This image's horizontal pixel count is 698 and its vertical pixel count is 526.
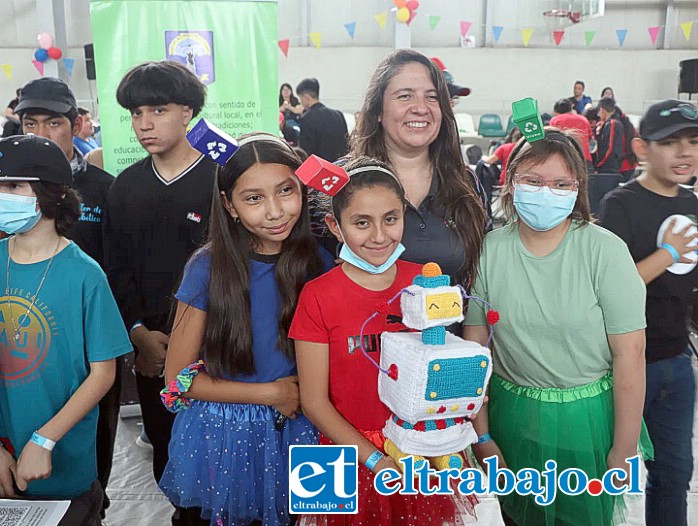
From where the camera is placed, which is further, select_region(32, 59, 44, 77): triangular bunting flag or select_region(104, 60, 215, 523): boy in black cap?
select_region(32, 59, 44, 77): triangular bunting flag

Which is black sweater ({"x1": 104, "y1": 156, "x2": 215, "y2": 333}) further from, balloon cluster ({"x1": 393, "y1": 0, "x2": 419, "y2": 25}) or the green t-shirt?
balloon cluster ({"x1": 393, "y1": 0, "x2": 419, "y2": 25})

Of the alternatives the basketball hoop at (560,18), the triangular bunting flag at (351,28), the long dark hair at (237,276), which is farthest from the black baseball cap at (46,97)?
the basketball hoop at (560,18)

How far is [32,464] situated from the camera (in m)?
1.43

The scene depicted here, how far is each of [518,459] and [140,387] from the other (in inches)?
50.4

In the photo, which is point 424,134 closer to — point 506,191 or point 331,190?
point 506,191

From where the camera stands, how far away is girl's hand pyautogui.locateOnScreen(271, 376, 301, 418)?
146 centimetres

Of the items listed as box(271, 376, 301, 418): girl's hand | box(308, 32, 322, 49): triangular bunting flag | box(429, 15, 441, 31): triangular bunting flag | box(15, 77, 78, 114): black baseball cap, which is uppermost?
box(429, 15, 441, 31): triangular bunting flag

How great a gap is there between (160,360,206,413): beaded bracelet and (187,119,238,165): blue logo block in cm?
49

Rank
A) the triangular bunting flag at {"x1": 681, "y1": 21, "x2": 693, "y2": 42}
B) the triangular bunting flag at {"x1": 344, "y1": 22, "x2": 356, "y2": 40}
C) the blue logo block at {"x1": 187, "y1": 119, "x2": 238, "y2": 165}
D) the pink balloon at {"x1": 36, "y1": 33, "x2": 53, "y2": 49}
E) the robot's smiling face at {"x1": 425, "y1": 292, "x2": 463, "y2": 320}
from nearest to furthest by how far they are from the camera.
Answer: the robot's smiling face at {"x1": 425, "y1": 292, "x2": 463, "y2": 320} < the blue logo block at {"x1": 187, "y1": 119, "x2": 238, "y2": 165} < the pink balloon at {"x1": 36, "y1": 33, "x2": 53, "y2": 49} < the triangular bunting flag at {"x1": 344, "y1": 22, "x2": 356, "y2": 40} < the triangular bunting flag at {"x1": 681, "y1": 21, "x2": 693, "y2": 42}

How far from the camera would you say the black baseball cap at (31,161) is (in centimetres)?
147

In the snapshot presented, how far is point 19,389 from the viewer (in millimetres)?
1539

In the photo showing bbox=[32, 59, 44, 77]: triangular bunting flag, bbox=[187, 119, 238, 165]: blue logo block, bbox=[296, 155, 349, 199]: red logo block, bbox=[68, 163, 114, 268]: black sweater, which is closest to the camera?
bbox=[296, 155, 349, 199]: red logo block

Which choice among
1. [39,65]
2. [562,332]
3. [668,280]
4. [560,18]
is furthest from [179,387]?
[560,18]

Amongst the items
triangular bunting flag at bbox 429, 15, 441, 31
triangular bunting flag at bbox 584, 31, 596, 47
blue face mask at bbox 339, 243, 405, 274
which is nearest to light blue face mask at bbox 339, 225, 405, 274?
blue face mask at bbox 339, 243, 405, 274
